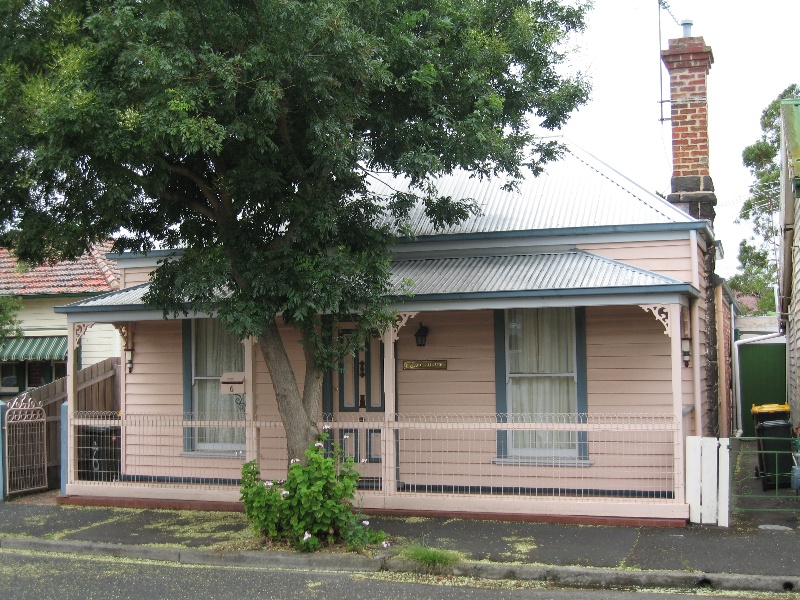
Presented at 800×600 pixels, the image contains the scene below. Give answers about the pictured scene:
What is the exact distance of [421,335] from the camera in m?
11.8

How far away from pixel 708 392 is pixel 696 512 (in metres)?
4.09

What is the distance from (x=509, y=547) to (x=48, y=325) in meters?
12.1

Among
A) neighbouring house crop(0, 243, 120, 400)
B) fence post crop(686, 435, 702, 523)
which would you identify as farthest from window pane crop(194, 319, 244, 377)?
fence post crop(686, 435, 702, 523)

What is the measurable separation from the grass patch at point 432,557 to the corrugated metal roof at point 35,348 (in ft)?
34.9

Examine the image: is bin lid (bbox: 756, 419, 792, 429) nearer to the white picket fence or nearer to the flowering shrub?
the white picket fence

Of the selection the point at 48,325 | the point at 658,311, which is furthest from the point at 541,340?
the point at 48,325

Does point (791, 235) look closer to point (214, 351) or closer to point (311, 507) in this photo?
point (214, 351)

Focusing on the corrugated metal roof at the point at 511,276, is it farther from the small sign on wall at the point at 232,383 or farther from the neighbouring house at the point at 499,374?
the small sign on wall at the point at 232,383

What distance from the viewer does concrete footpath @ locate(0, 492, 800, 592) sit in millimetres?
7984

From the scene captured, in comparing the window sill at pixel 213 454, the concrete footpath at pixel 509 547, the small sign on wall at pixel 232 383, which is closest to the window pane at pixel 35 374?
the window sill at pixel 213 454

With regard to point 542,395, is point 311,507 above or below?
below

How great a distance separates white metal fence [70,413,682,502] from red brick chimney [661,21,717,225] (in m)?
4.02

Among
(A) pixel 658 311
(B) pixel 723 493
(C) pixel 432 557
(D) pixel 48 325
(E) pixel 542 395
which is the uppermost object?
(D) pixel 48 325

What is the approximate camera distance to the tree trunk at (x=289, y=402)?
983 cm
